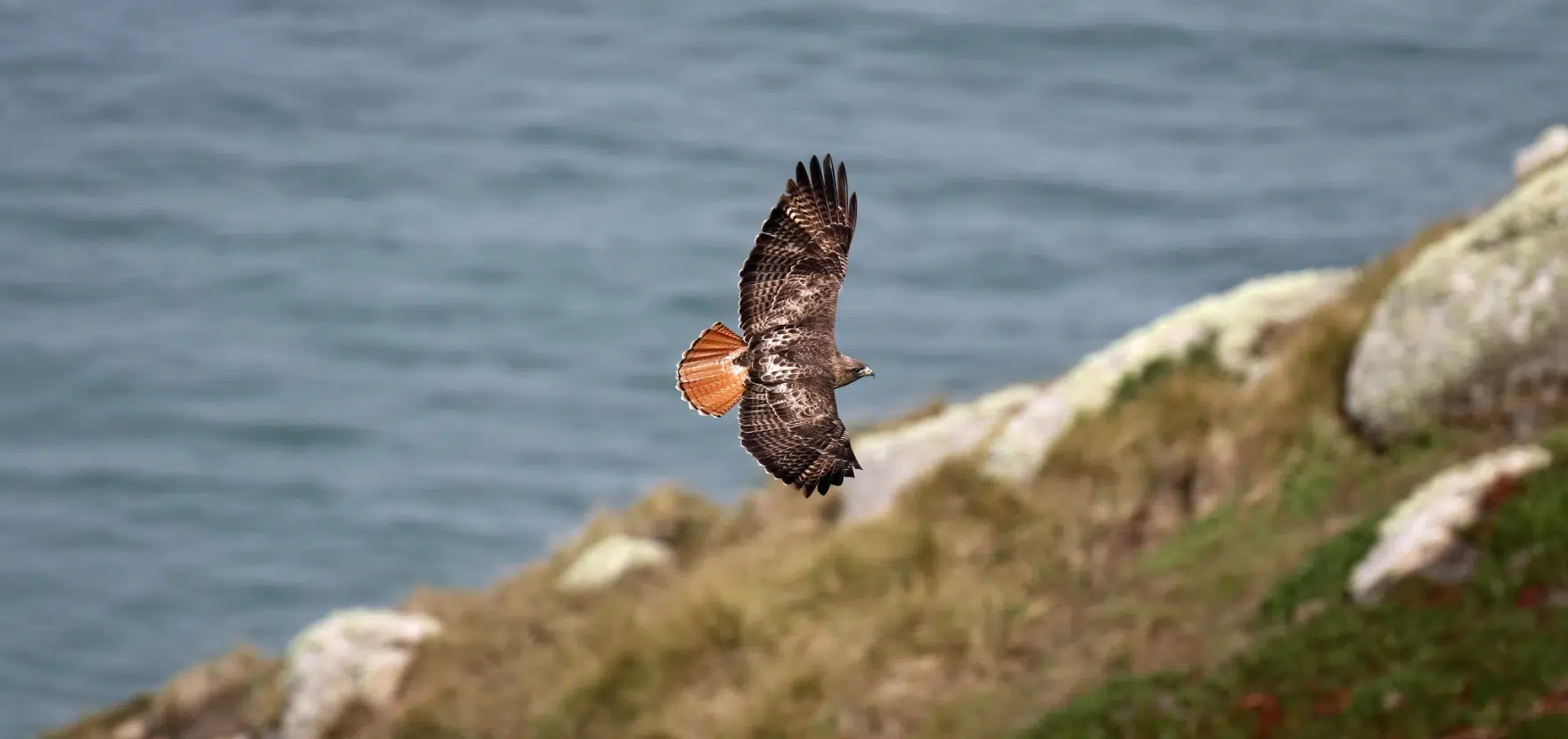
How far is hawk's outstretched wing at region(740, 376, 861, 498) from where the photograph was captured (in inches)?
306

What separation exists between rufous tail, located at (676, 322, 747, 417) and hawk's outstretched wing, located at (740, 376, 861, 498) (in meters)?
0.07

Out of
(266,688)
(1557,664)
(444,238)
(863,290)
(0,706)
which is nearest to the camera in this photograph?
(1557,664)

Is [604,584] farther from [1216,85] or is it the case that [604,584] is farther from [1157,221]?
[1216,85]

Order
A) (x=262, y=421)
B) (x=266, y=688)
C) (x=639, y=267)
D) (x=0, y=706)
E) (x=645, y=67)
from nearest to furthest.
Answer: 1. (x=266, y=688)
2. (x=0, y=706)
3. (x=262, y=421)
4. (x=639, y=267)
5. (x=645, y=67)

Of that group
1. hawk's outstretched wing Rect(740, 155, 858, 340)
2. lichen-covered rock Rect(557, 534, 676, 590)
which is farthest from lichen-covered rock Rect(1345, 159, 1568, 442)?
lichen-covered rock Rect(557, 534, 676, 590)

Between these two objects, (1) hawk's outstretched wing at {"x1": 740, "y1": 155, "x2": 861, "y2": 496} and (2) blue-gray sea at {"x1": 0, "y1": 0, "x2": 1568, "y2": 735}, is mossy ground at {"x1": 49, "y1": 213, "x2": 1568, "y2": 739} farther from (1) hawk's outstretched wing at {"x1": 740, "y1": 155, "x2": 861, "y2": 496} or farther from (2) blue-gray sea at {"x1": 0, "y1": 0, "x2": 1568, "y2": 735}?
(2) blue-gray sea at {"x1": 0, "y1": 0, "x2": 1568, "y2": 735}

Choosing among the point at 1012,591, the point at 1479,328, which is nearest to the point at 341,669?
the point at 1012,591

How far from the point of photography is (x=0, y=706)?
45.1m

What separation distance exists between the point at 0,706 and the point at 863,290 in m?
36.9

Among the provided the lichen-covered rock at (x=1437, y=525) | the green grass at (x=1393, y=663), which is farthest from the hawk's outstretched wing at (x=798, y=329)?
the lichen-covered rock at (x=1437, y=525)

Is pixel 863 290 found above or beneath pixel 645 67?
beneath

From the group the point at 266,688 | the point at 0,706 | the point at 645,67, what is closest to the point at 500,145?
the point at 645,67

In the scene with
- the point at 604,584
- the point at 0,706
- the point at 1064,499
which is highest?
the point at 0,706

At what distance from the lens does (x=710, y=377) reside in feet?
27.1
